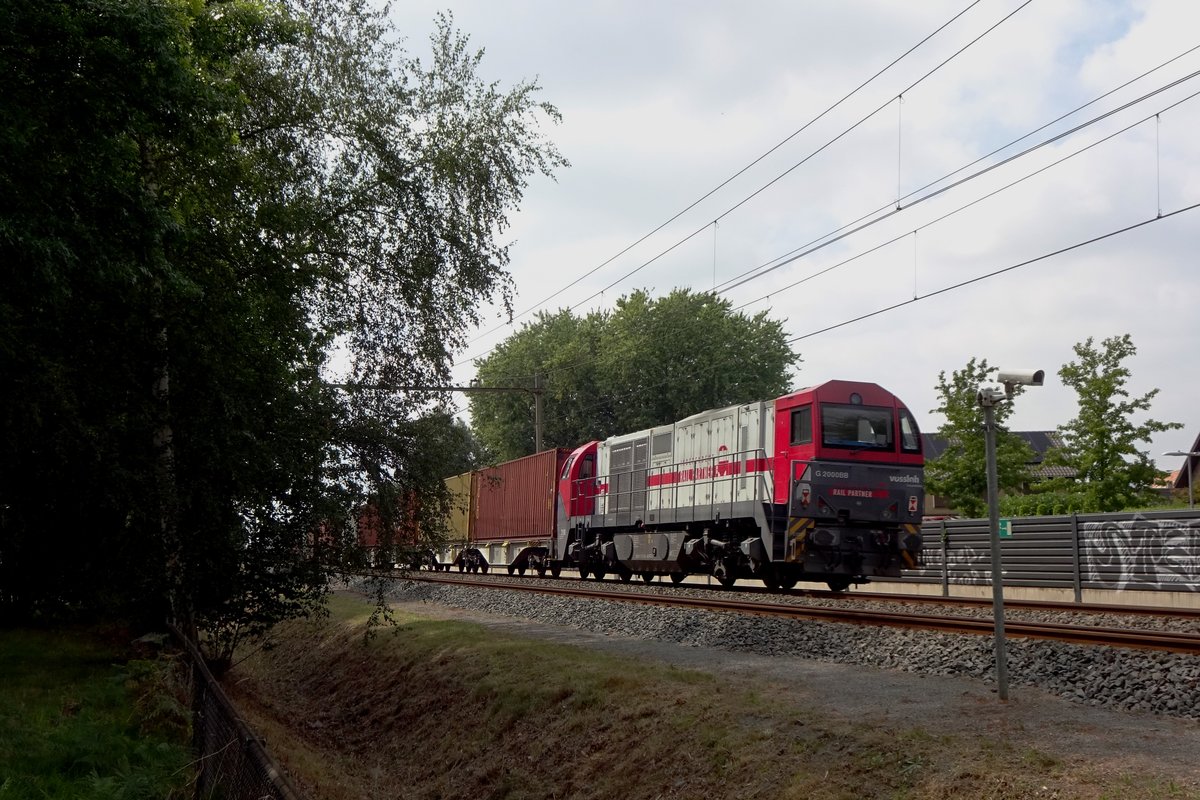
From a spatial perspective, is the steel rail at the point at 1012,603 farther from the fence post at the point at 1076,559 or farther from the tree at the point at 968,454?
the tree at the point at 968,454

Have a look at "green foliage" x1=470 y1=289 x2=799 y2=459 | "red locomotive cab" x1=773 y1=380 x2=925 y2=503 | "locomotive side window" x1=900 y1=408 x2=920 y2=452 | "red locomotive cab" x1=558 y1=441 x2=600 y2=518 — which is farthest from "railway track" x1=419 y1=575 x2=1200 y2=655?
"green foliage" x1=470 y1=289 x2=799 y2=459

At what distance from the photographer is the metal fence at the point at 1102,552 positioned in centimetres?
1977

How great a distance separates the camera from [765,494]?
20.2 m

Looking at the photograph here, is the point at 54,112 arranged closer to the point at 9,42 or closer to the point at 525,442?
the point at 9,42

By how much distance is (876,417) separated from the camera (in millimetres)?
19969

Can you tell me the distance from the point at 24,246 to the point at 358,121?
817 centimetres

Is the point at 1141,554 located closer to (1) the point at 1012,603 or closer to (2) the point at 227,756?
(1) the point at 1012,603

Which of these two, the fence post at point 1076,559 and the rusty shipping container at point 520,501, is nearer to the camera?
the fence post at point 1076,559

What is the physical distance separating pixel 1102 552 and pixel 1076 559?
0.63m

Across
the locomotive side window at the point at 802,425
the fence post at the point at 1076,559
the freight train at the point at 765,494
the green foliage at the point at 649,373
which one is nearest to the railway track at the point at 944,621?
the freight train at the point at 765,494

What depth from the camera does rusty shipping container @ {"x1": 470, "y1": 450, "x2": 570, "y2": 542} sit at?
31.4 m

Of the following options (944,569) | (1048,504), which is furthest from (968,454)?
(944,569)

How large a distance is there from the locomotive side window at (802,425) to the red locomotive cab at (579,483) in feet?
31.3

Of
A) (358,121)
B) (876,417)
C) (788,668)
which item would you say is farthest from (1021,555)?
(358,121)
